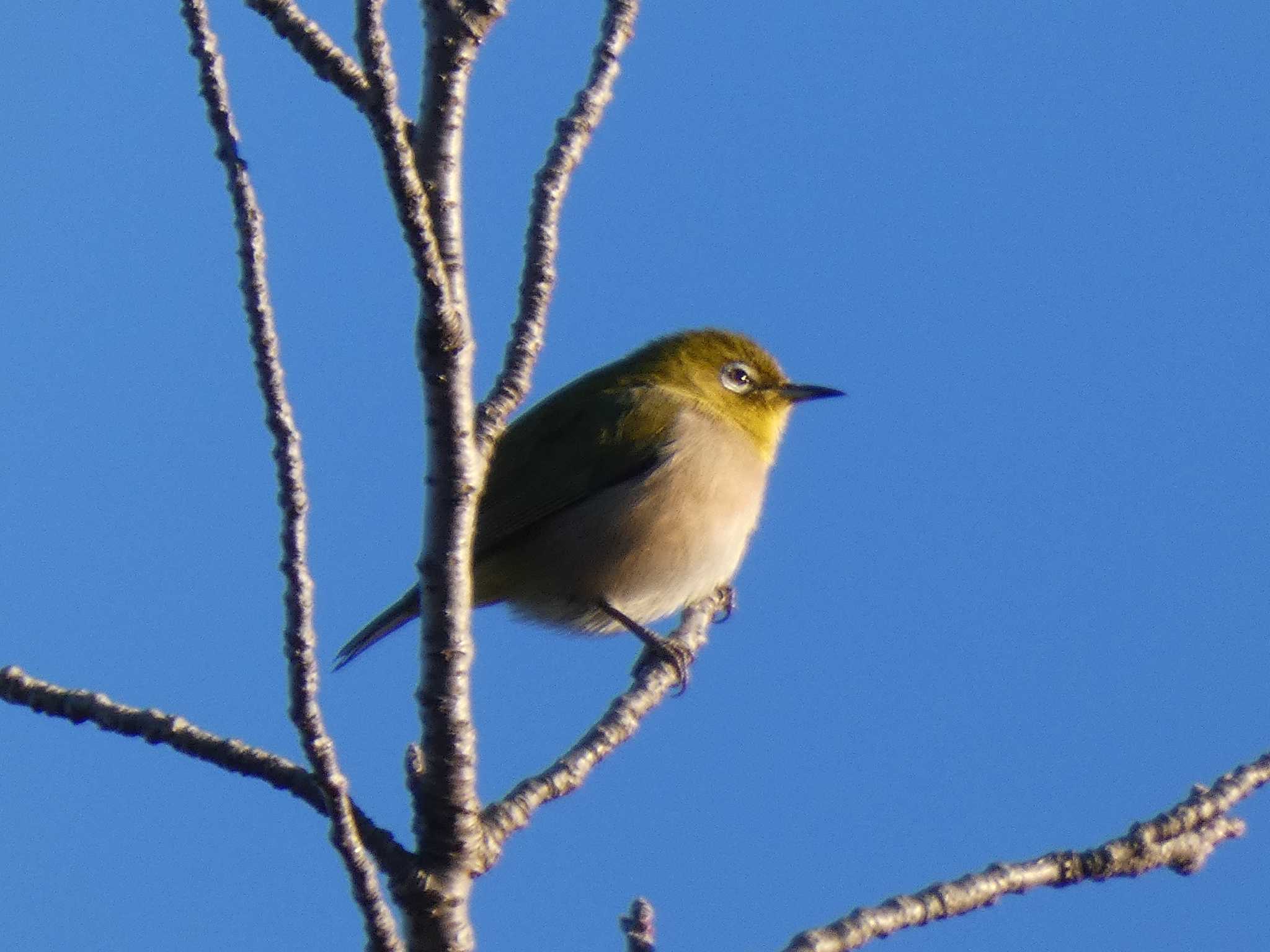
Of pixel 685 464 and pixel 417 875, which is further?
pixel 685 464

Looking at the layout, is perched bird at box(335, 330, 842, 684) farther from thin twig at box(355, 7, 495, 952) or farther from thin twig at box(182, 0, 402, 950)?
thin twig at box(182, 0, 402, 950)

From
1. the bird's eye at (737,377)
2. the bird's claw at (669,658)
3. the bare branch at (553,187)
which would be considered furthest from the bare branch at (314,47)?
the bird's eye at (737,377)

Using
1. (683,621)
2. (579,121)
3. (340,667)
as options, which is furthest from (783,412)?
(579,121)

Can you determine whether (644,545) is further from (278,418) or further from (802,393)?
(278,418)

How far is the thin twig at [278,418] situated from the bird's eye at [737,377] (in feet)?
20.5

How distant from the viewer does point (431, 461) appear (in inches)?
110

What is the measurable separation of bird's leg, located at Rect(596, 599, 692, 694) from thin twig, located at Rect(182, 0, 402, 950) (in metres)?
3.01

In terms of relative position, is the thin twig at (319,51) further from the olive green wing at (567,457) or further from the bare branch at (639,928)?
the olive green wing at (567,457)

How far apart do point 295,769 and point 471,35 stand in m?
1.35

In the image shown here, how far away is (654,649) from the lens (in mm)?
6715

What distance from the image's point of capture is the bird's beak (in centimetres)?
888

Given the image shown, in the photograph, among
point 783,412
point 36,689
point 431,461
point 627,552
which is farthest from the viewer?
point 783,412

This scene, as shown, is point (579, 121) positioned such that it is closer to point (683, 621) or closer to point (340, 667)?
point (683, 621)

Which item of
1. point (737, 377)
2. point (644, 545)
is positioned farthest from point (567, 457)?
point (737, 377)
